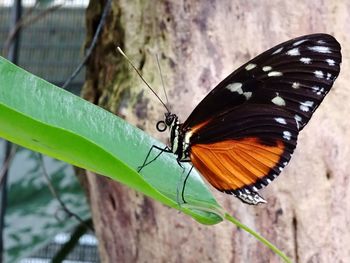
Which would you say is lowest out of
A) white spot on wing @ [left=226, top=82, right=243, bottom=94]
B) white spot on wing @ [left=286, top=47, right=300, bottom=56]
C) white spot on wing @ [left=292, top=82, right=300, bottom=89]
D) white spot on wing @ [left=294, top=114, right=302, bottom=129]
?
white spot on wing @ [left=294, top=114, right=302, bottom=129]

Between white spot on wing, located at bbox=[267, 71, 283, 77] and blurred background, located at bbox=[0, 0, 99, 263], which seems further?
blurred background, located at bbox=[0, 0, 99, 263]

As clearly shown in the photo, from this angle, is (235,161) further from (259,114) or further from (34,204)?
(34,204)

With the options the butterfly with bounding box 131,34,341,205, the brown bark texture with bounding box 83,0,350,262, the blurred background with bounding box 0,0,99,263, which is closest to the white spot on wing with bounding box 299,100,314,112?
the butterfly with bounding box 131,34,341,205

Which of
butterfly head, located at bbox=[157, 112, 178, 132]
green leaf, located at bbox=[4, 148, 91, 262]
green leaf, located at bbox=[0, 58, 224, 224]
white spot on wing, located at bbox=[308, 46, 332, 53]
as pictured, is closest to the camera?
green leaf, located at bbox=[0, 58, 224, 224]

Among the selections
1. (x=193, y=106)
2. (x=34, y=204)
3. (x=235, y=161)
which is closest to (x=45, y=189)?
(x=34, y=204)

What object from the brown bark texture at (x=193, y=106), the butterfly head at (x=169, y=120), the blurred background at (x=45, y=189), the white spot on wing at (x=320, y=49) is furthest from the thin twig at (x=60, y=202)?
the white spot on wing at (x=320, y=49)

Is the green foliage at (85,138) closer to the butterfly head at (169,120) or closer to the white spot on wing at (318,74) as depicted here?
the butterfly head at (169,120)

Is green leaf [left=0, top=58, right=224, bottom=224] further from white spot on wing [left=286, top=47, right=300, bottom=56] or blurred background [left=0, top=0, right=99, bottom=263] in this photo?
blurred background [left=0, top=0, right=99, bottom=263]
